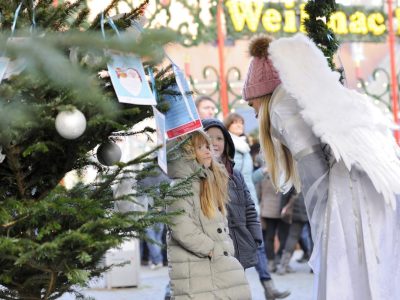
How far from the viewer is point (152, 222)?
Result: 2.57 m

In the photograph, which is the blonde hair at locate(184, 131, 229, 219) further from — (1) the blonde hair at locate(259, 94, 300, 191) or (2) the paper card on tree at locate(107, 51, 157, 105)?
(2) the paper card on tree at locate(107, 51, 157, 105)

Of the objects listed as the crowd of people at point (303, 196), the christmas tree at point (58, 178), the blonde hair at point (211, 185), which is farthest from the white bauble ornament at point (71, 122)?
the blonde hair at point (211, 185)

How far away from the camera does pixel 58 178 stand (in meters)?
2.71

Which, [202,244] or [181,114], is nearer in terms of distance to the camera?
[181,114]

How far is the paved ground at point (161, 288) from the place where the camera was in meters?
7.98

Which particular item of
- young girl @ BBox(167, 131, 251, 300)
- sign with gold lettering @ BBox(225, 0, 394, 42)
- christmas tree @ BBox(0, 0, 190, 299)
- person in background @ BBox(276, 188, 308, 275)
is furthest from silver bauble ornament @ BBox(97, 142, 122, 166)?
sign with gold lettering @ BBox(225, 0, 394, 42)

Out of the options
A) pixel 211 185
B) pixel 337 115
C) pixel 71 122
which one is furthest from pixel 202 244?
pixel 71 122

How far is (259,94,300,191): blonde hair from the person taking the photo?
3.73 meters

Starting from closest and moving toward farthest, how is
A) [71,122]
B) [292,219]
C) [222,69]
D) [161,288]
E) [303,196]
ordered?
[71,122]
[303,196]
[161,288]
[292,219]
[222,69]

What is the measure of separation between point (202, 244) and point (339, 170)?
3.10 feet

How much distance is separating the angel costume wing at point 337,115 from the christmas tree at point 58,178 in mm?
786

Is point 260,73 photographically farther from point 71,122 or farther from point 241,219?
point 71,122

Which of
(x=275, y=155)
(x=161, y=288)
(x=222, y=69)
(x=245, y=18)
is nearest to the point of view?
(x=275, y=155)

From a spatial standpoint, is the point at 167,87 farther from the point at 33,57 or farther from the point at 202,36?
the point at 202,36
